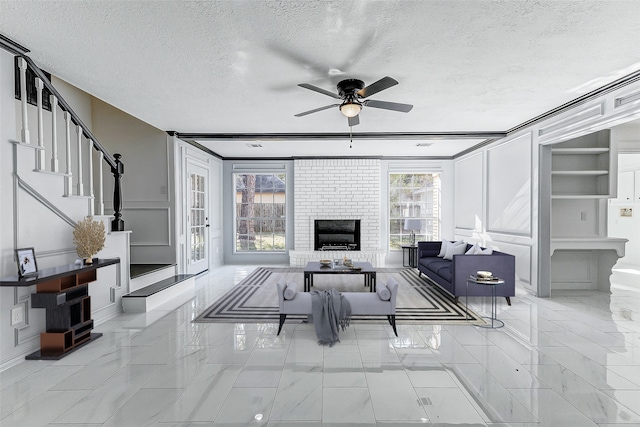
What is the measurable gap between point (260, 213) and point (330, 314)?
5.12 metres

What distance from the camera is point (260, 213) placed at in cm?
793

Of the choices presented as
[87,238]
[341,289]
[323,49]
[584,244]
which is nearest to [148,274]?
[87,238]

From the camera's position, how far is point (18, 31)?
2.46 metres

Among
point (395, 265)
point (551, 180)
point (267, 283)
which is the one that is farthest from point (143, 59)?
point (395, 265)

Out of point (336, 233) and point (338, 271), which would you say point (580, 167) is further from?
point (336, 233)

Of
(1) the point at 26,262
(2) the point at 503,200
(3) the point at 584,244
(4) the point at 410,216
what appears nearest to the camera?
(1) the point at 26,262

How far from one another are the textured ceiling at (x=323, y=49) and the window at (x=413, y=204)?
3552 mm

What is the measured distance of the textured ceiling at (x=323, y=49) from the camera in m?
2.18

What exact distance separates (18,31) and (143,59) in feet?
2.87

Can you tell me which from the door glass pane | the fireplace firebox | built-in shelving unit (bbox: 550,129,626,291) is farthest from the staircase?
built-in shelving unit (bbox: 550,129,626,291)

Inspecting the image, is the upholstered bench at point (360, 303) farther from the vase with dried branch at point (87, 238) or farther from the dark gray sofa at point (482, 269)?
the vase with dried branch at point (87, 238)

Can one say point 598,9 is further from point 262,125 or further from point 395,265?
point 395,265

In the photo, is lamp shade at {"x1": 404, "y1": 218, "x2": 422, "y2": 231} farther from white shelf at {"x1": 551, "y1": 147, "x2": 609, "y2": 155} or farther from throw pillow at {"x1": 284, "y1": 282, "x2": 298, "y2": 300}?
throw pillow at {"x1": 284, "y1": 282, "x2": 298, "y2": 300}

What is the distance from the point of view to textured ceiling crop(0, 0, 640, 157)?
7.16 feet
